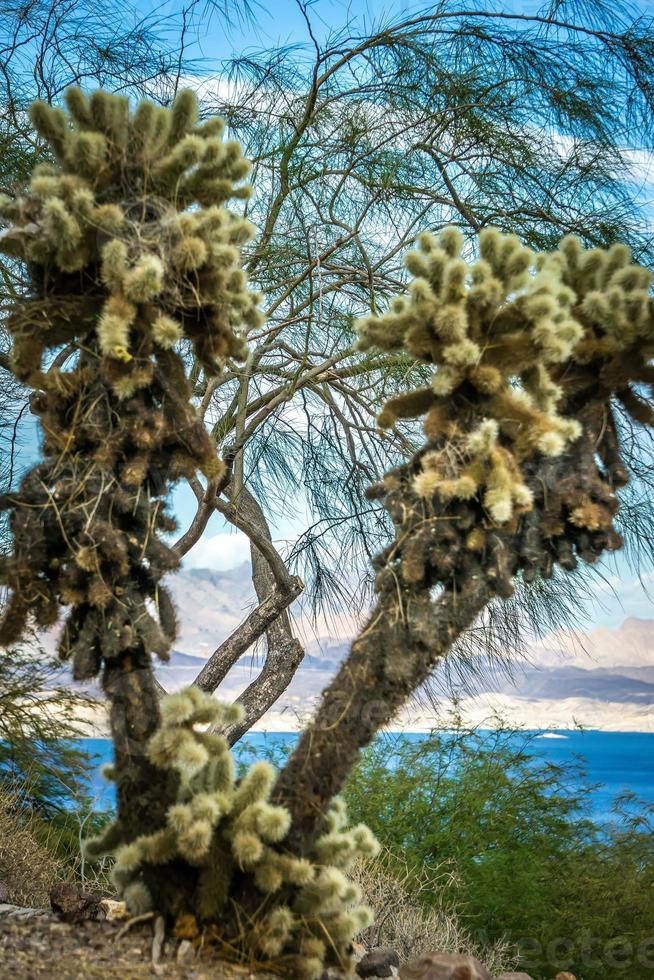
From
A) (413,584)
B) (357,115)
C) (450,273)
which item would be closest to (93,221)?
(450,273)

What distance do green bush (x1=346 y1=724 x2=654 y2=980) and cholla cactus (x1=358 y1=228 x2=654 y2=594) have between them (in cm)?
347

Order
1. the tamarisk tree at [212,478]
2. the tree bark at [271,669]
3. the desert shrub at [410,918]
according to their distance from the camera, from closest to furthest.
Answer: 1. the tamarisk tree at [212,478]
2. the desert shrub at [410,918]
3. the tree bark at [271,669]

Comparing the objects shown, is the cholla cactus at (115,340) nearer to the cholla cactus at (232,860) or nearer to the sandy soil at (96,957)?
the cholla cactus at (232,860)

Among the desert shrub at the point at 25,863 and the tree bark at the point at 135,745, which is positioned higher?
the tree bark at the point at 135,745

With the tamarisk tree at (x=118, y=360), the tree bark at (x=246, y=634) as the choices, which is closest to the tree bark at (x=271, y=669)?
the tree bark at (x=246, y=634)

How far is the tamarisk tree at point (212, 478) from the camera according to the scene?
2877 mm

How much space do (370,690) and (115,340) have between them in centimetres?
130

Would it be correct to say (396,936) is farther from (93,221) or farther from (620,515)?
(93,221)

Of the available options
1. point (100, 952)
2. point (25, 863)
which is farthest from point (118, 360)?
point (25, 863)

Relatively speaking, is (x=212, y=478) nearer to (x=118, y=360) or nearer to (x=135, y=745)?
(x=118, y=360)

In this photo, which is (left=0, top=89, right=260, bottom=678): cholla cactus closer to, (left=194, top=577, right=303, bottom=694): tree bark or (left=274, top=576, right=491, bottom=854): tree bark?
(left=274, top=576, right=491, bottom=854): tree bark

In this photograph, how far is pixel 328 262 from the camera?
260 inches

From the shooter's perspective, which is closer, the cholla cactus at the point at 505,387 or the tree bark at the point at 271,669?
the cholla cactus at the point at 505,387

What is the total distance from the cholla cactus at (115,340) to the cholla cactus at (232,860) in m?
0.33
